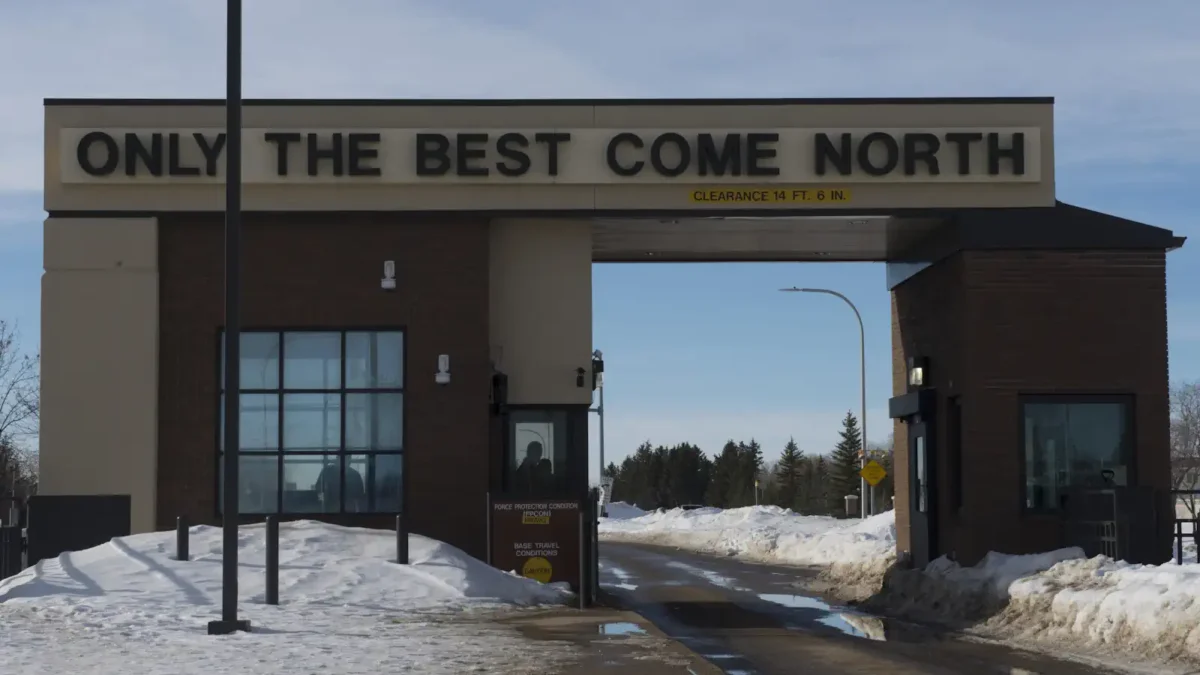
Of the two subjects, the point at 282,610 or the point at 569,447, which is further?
the point at 569,447

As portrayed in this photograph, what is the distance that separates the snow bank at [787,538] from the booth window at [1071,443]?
15.3ft

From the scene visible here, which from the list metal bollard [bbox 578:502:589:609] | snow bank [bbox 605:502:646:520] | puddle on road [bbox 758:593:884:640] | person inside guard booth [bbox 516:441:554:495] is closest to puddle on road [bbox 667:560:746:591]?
puddle on road [bbox 758:593:884:640]

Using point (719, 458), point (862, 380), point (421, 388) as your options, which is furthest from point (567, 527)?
point (719, 458)

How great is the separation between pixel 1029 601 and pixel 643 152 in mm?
9456

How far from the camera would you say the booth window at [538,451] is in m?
25.7

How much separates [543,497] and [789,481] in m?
99.7

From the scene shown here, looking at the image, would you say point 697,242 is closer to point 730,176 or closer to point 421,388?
point 730,176

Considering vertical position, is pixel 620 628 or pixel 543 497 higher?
pixel 543 497

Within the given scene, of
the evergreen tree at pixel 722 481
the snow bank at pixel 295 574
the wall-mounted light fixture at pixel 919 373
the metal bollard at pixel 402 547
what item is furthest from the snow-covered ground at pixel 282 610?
the evergreen tree at pixel 722 481

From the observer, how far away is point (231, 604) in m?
15.9

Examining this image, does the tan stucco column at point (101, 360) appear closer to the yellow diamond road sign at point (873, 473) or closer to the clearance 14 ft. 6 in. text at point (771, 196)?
the clearance 14 ft. 6 in. text at point (771, 196)

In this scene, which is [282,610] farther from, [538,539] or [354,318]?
[354,318]

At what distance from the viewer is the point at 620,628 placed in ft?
56.4

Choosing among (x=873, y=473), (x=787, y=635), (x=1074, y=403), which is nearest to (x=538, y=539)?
(x=787, y=635)
